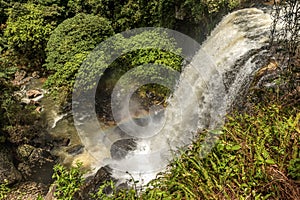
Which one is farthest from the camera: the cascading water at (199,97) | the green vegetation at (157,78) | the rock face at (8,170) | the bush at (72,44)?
the bush at (72,44)

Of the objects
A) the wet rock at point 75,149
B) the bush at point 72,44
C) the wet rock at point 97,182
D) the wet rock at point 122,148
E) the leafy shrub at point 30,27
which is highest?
the leafy shrub at point 30,27

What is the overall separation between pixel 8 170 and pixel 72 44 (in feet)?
10.2

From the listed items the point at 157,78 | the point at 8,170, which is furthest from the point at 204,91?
the point at 8,170

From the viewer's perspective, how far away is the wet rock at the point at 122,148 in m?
6.36

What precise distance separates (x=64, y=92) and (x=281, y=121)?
19.0 ft

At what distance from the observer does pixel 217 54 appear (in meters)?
5.95

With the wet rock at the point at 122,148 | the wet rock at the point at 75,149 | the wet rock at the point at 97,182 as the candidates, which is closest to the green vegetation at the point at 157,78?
the wet rock at the point at 97,182

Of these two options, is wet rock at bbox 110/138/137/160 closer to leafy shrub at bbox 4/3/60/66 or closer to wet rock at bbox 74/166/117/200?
wet rock at bbox 74/166/117/200

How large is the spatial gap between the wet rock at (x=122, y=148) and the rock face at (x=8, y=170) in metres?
1.88

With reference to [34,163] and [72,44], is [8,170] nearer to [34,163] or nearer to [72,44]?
[34,163]

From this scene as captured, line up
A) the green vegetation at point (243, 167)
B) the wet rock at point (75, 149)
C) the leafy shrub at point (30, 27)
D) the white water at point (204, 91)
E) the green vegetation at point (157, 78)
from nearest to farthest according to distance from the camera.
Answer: the green vegetation at point (243, 167)
the green vegetation at point (157, 78)
the white water at point (204, 91)
the wet rock at point (75, 149)
the leafy shrub at point (30, 27)

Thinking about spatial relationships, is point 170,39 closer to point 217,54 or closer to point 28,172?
point 217,54

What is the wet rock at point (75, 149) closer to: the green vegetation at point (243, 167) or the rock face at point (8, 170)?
the rock face at point (8, 170)

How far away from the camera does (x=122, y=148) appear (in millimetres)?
6535
